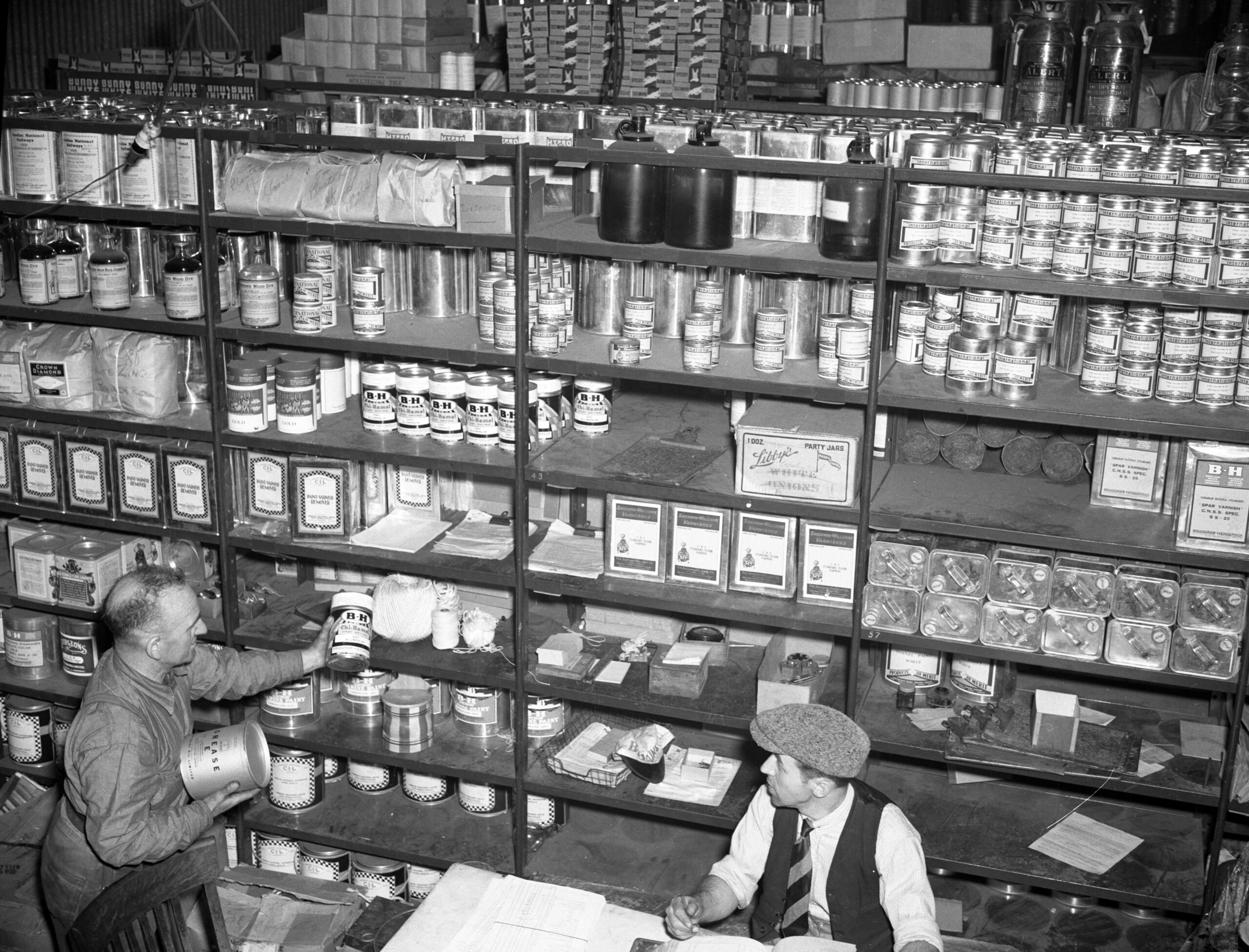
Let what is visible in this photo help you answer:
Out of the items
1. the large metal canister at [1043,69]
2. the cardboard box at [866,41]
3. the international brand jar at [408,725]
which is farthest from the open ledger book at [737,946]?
the cardboard box at [866,41]

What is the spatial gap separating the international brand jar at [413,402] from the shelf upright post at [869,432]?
1320 millimetres

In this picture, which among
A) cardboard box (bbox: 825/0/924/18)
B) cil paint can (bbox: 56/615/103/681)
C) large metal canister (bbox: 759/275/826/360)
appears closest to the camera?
large metal canister (bbox: 759/275/826/360)

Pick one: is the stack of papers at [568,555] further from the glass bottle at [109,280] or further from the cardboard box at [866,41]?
the cardboard box at [866,41]

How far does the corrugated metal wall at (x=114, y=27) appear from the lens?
29.8 ft

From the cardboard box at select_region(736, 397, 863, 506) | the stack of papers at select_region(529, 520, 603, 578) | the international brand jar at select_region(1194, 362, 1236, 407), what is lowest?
the stack of papers at select_region(529, 520, 603, 578)

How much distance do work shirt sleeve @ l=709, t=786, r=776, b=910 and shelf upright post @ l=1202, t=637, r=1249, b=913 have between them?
4.05ft

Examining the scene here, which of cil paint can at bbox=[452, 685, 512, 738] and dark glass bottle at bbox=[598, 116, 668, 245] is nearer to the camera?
dark glass bottle at bbox=[598, 116, 668, 245]

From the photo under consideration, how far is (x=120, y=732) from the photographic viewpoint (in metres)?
3.01

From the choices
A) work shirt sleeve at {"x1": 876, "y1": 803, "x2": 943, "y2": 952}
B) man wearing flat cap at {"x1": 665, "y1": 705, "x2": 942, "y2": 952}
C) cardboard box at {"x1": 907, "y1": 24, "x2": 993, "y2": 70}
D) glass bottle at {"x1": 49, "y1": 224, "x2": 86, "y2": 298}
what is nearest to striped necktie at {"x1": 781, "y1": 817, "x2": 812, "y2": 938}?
man wearing flat cap at {"x1": 665, "y1": 705, "x2": 942, "y2": 952}

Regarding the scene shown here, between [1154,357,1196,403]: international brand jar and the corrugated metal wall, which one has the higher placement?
the corrugated metal wall

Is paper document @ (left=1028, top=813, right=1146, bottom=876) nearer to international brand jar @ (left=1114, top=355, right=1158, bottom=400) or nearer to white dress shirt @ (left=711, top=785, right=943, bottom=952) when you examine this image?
white dress shirt @ (left=711, top=785, right=943, bottom=952)

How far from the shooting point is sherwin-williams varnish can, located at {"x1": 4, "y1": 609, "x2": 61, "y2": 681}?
4367 mm

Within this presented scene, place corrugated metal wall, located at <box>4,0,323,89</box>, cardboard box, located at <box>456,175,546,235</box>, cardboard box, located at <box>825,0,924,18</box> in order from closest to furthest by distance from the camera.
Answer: cardboard box, located at <box>456,175,546,235</box> < cardboard box, located at <box>825,0,924,18</box> < corrugated metal wall, located at <box>4,0,323,89</box>

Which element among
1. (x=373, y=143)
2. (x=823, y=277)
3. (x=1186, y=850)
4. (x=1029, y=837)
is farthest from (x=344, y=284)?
(x=1186, y=850)
